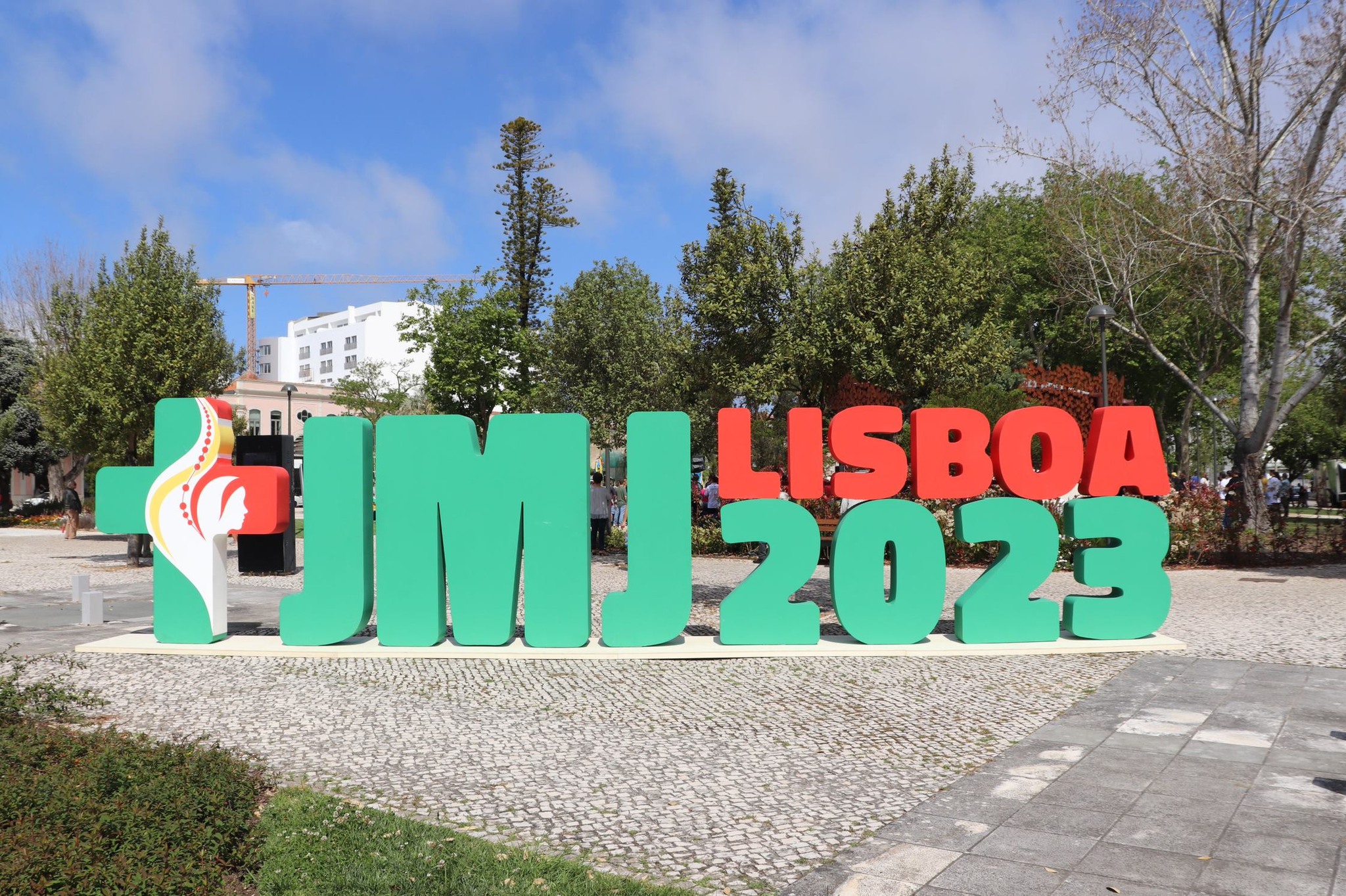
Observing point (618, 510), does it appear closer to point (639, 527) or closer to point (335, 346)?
point (639, 527)

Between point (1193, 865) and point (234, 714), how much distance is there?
696cm

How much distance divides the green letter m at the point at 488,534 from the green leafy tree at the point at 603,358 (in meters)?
27.6

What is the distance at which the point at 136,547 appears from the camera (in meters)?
21.4

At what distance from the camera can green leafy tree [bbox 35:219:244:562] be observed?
66.5 ft

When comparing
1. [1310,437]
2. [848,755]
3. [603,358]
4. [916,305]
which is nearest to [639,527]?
[848,755]

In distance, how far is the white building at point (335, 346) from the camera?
110 metres

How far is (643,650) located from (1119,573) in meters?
5.37

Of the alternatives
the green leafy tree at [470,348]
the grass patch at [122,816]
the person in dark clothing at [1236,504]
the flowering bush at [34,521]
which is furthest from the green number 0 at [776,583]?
the flowering bush at [34,521]

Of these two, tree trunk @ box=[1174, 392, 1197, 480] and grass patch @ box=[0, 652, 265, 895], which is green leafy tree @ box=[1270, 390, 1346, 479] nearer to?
tree trunk @ box=[1174, 392, 1197, 480]

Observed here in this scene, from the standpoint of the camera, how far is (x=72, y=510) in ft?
99.5

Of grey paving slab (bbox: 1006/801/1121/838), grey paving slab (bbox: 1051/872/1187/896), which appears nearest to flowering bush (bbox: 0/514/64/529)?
grey paving slab (bbox: 1006/801/1121/838)

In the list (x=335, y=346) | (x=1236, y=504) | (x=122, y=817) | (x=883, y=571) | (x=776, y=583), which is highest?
(x=335, y=346)

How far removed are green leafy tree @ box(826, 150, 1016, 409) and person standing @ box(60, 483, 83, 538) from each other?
23.0 metres

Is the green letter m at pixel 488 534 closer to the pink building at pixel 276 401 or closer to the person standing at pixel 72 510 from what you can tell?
the person standing at pixel 72 510
